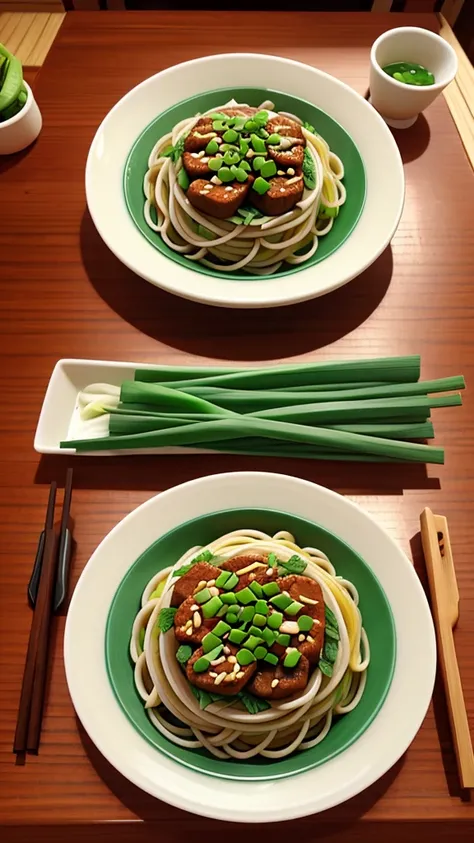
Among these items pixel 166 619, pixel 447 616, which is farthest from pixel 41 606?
Answer: pixel 447 616

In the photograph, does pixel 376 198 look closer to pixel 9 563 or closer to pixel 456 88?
pixel 456 88

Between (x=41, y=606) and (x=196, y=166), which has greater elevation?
(x=196, y=166)

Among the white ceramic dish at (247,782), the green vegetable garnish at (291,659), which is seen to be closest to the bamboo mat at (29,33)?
the white ceramic dish at (247,782)

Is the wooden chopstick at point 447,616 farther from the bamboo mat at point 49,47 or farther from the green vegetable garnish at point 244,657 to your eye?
the bamboo mat at point 49,47

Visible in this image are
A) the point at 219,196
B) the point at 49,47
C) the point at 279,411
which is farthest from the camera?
the point at 49,47

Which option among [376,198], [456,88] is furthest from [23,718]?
[456,88]

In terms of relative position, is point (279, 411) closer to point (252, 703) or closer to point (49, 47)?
point (252, 703)
